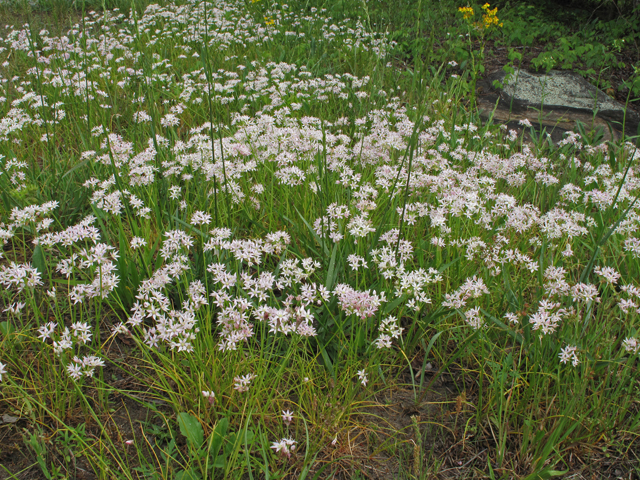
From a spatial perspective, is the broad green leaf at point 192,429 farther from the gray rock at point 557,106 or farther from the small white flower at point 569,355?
the gray rock at point 557,106

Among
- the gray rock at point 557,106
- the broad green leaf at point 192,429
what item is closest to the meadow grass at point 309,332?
the broad green leaf at point 192,429

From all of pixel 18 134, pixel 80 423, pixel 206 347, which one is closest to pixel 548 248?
pixel 206 347

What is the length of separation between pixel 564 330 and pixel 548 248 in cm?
97

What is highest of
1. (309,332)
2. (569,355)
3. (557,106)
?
(309,332)

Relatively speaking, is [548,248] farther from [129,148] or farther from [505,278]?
[129,148]

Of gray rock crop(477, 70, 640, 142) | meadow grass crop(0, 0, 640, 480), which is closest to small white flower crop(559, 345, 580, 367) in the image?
meadow grass crop(0, 0, 640, 480)

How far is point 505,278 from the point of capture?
2357 millimetres

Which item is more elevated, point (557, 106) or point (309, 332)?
point (309, 332)

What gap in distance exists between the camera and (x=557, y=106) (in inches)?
230

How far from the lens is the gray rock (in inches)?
224

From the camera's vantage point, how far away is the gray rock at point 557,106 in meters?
5.68

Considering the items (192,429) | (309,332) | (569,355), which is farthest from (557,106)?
(192,429)

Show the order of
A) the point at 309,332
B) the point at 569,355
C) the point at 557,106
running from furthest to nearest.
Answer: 1. the point at 557,106
2. the point at 569,355
3. the point at 309,332

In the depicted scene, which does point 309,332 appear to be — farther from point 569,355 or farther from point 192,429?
point 569,355
